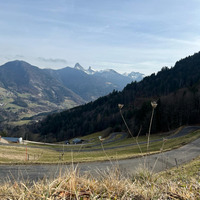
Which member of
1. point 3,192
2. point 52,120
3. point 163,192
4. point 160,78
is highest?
point 160,78

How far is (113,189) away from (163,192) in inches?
24.1

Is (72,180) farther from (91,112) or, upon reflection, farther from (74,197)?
(91,112)

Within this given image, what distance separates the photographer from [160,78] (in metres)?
154

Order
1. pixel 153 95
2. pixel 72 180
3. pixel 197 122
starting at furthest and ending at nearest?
pixel 153 95 → pixel 197 122 → pixel 72 180

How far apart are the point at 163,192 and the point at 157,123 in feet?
238

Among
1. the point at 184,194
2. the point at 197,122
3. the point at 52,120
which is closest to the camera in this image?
the point at 184,194

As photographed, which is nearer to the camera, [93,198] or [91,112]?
[93,198]

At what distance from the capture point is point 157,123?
7062 cm

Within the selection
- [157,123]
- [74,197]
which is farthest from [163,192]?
[157,123]

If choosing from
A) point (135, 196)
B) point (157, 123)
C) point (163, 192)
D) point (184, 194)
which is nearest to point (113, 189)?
point (135, 196)

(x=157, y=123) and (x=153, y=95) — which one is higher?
(x=153, y=95)

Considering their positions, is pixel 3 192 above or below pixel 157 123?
above

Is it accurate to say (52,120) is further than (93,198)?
Yes

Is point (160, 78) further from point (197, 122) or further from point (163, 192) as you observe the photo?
point (163, 192)
